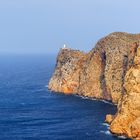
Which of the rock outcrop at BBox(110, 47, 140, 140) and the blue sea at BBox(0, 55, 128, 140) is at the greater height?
the rock outcrop at BBox(110, 47, 140, 140)

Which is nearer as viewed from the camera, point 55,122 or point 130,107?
point 130,107

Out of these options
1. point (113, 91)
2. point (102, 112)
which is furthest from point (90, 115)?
point (113, 91)

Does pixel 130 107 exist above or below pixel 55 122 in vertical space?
above

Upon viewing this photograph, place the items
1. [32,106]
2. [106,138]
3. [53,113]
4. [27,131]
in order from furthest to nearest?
[32,106], [53,113], [27,131], [106,138]

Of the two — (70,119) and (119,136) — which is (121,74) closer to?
(70,119)

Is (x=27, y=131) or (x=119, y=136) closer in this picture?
(x=119, y=136)

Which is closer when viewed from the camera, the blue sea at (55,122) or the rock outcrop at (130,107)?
the rock outcrop at (130,107)

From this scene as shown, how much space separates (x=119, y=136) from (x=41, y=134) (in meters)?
25.0

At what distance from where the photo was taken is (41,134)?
493ft

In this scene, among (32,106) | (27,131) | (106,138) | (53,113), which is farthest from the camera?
(32,106)

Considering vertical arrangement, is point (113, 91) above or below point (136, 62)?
below

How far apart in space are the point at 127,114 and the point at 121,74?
56275 mm

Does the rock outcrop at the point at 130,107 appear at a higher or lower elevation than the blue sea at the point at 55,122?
higher

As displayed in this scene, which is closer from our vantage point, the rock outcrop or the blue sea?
the rock outcrop
